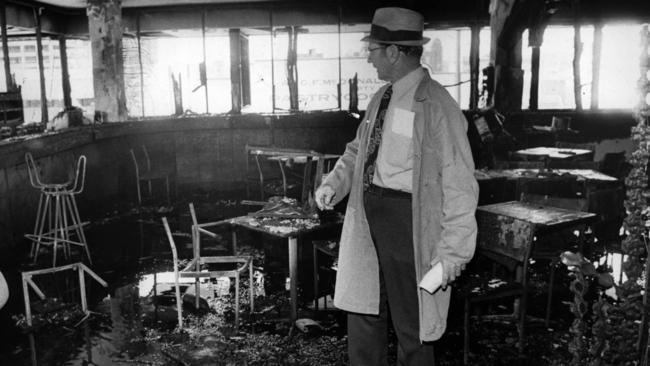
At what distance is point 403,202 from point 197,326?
2808 mm

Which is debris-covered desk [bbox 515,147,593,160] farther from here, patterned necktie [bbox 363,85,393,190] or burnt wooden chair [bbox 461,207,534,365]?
patterned necktie [bbox 363,85,393,190]

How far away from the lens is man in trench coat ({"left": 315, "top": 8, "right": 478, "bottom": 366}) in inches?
108

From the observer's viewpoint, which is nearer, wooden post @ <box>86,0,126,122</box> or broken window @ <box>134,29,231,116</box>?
wooden post @ <box>86,0,126,122</box>

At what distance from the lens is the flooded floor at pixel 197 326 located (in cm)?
439

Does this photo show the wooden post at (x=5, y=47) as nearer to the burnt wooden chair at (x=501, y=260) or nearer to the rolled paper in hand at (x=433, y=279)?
the burnt wooden chair at (x=501, y=260)

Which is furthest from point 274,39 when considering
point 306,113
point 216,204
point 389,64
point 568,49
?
point 389,64

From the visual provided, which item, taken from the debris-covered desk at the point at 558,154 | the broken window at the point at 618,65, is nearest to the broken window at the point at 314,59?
the debris-covered desk at the point at 558,154

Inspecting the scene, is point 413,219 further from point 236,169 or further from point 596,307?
point 236,169

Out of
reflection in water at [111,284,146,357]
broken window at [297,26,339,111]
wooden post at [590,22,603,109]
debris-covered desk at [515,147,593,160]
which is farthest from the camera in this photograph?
broken window at [297,26,339,111]

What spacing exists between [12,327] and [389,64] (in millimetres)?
4222

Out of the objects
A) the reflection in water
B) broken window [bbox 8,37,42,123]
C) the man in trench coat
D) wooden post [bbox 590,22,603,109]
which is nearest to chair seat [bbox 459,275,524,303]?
the man in trench coat

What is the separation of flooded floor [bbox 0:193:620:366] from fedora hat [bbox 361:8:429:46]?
252cm

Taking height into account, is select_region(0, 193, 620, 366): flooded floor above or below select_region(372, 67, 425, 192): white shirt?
below

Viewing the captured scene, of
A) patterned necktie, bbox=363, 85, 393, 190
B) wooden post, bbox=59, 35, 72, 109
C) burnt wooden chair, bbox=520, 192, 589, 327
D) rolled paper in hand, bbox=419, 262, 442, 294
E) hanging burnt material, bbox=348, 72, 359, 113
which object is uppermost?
wooden post, bbox=59, 35, 72, 109
